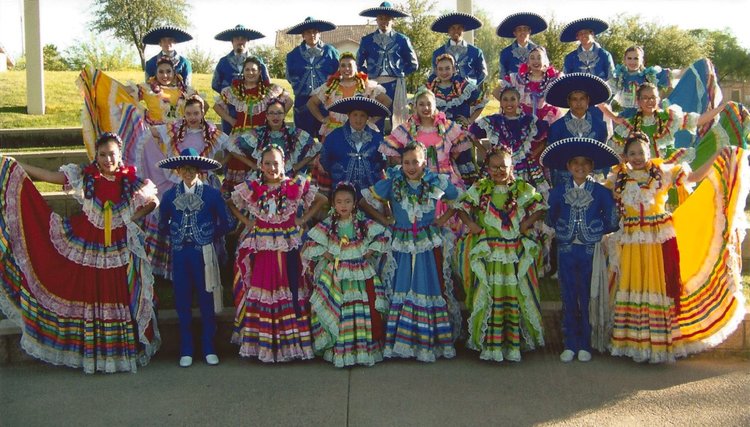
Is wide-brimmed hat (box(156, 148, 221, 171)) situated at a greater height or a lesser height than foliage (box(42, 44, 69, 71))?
lesser

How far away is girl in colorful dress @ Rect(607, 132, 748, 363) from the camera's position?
514 cm

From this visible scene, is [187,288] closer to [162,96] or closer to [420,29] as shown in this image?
[162,96]

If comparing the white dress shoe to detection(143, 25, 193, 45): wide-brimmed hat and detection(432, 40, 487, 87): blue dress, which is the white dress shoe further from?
detection(143, 25, 193, 45): wide-brimmed hat

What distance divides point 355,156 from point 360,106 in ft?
1.32

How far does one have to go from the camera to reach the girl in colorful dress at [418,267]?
17.6 feet

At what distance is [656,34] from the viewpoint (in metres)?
35.2

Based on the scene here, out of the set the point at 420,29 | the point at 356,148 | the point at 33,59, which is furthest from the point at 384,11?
the point at 420,29

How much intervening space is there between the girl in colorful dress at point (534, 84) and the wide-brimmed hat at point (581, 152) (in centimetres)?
155

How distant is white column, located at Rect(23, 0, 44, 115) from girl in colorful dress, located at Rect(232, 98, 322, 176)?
694 centimetres

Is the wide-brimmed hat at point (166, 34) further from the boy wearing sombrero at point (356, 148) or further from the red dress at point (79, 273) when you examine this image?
the red dress at point (79, 273)

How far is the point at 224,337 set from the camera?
5746 millimetres

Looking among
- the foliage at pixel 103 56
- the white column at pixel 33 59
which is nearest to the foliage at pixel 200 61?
the foliage at pixel 103 56

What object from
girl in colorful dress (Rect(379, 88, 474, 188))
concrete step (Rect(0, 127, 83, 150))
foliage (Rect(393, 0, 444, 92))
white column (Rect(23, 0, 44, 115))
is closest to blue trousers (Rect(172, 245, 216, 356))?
girl in colorful dress (Rect(379, 88, 474, 188))

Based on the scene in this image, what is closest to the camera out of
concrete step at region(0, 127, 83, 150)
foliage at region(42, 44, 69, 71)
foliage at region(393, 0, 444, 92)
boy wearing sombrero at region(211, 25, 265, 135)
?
boy wearing sombrero at region(211, 25, 265, 135)
